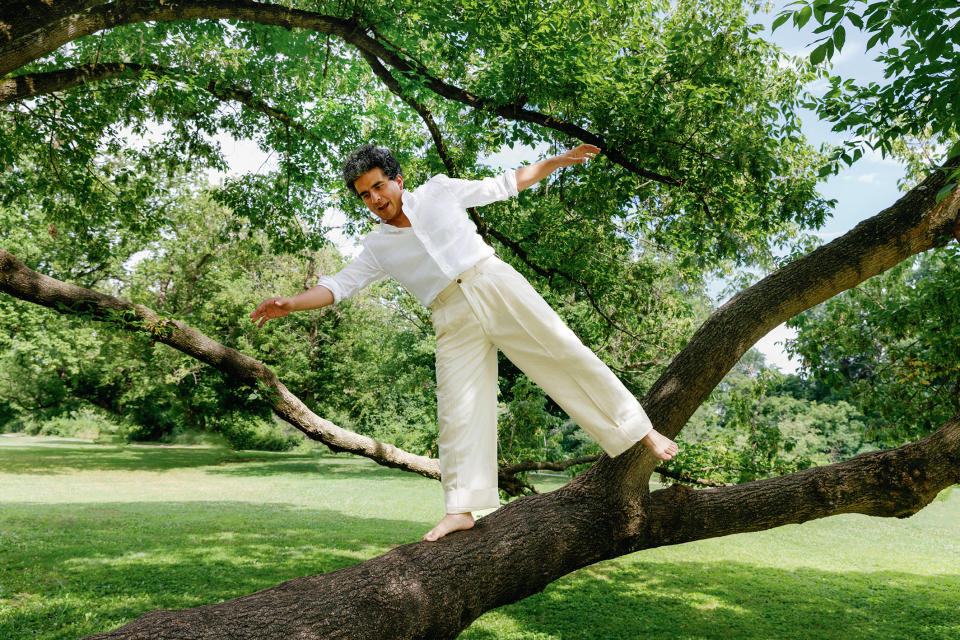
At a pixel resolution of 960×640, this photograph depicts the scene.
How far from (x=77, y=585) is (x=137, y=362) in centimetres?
1883

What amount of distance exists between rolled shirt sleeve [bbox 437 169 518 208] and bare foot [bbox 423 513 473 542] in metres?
1.54

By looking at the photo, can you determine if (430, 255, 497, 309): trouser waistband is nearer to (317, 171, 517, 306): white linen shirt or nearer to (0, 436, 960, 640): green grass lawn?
(317, 171, 517, 306): white linen shirt

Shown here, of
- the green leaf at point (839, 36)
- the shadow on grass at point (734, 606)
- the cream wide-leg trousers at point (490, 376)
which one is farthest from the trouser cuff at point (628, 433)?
the shadow on grass at point (734, 606)

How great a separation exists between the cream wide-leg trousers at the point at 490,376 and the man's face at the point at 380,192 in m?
0.51

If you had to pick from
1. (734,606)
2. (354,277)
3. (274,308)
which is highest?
(354,277)

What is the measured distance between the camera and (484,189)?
320cm

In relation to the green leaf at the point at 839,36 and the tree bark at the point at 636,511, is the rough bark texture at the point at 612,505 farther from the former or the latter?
the green leaf at the point at 839,36

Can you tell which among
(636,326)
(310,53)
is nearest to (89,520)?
(310,53)

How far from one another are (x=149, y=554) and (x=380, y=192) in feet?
28.5

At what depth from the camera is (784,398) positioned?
26.6 meters

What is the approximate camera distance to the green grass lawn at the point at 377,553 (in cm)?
712

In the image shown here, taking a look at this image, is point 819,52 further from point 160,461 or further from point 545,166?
point 160,461

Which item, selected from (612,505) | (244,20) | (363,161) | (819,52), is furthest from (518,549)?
(244,20)

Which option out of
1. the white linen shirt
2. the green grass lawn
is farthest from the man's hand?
the green grass lawn
